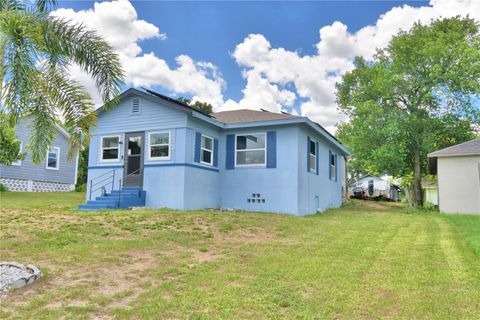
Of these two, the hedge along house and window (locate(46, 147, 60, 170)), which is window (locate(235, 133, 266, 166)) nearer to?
the hedge along house

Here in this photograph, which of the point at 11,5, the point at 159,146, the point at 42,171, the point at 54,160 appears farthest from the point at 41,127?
the point at 54,160

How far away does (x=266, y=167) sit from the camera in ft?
44.0

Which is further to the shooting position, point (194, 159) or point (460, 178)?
point (460, 178)

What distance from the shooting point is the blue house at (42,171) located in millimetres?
20625

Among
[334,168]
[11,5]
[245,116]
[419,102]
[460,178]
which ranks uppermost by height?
[419,102]

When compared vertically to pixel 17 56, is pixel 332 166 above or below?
below

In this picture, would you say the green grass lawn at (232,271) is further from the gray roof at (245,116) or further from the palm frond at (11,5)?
the gray roof at (245,116)

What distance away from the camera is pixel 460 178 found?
15094 millimetres

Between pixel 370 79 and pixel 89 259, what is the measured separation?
23.3 metres

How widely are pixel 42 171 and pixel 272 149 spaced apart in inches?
633

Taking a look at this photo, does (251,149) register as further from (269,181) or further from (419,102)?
(419,102)

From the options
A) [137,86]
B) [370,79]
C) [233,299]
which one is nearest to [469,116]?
[370,79]

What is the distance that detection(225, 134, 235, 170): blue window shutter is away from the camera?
550 inches

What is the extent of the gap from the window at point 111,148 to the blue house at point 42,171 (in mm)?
6867
